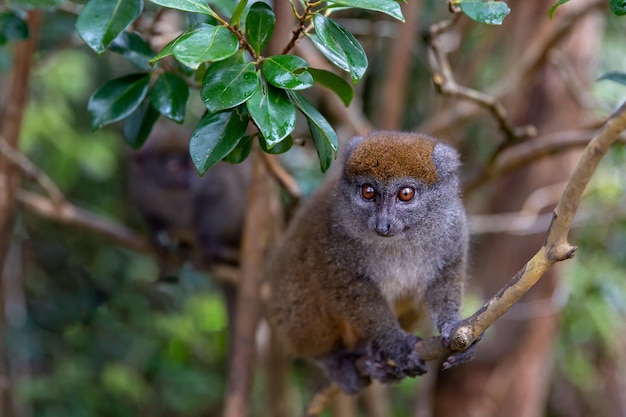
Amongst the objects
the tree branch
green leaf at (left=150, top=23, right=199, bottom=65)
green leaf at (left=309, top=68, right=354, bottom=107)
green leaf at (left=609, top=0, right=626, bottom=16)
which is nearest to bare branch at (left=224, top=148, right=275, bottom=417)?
green leaf at (left=309, top=68, right=354, bottom=107)

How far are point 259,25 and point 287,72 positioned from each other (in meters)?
0.30

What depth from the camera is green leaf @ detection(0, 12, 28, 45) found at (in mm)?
3287

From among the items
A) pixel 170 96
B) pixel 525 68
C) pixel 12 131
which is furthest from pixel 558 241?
pixel 12 131

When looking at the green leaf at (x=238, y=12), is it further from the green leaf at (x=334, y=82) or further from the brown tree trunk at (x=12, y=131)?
the brown tree trunk at (x=12, y=131)

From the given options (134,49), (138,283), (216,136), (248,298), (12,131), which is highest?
(216,136)

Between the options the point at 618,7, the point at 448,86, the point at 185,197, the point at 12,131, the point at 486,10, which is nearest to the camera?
the point at 618,7

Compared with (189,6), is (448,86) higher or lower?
lower

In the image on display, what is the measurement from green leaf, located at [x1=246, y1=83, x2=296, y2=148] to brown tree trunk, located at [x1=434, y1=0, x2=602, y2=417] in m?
4.39

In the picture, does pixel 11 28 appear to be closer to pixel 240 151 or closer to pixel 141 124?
pixel 141 124

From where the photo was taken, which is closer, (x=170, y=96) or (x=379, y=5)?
(x=379, y=5)

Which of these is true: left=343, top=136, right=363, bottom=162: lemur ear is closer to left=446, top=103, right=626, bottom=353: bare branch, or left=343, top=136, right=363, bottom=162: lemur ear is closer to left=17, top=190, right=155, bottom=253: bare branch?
left=446, top=103, right=626, bottom=353: bare branch

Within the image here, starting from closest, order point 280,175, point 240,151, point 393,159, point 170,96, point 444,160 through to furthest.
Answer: point 240,151 < point 170,96 < point 393,159 < point 444,160 < point 280,175

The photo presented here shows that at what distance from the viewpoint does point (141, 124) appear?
3084 millimetres

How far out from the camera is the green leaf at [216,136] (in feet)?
7.75
